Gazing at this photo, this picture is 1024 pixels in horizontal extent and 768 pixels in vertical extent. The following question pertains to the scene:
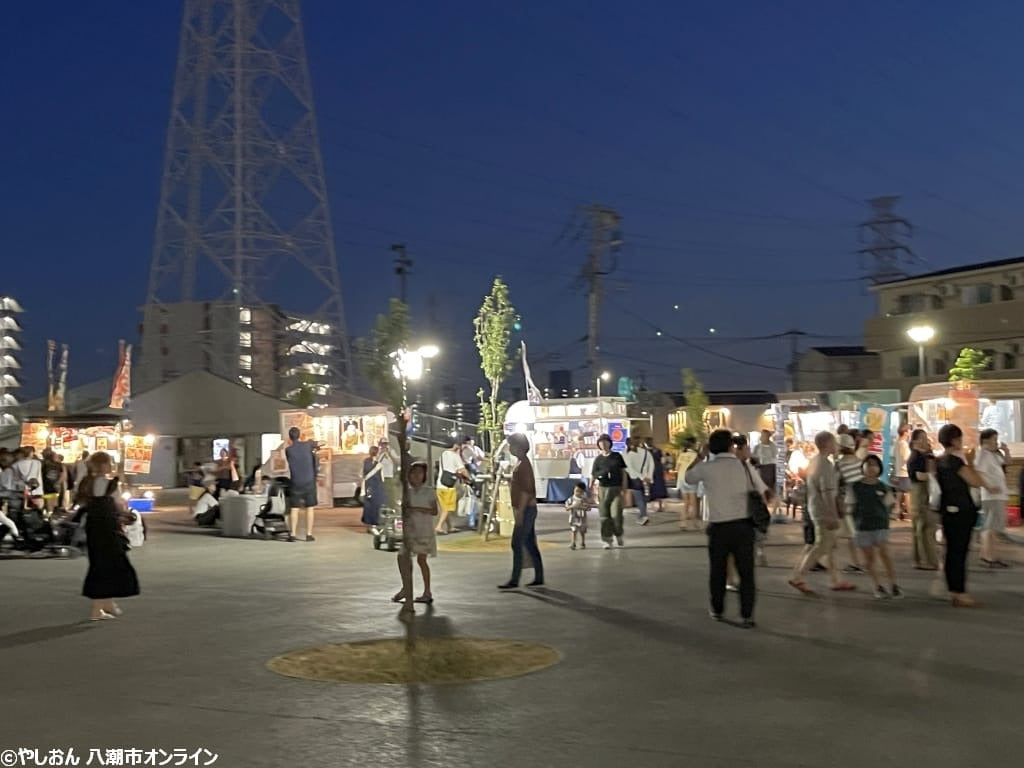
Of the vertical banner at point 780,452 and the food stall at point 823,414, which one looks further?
the vertical banner at point 780,452

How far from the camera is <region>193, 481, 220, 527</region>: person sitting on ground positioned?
77.1 feet

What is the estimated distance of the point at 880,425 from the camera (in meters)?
23.2

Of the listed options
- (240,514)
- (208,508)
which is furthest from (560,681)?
(208,508)

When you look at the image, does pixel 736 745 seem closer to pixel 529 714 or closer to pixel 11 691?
pixel 529 714

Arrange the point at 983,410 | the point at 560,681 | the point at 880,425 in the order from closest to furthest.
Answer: the point at 560,681
the point at 983,410
the point at 880,425

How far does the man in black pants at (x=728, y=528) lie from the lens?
10.0 m

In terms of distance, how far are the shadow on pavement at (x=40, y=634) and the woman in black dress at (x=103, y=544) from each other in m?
0.35

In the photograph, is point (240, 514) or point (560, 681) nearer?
point (560, 681)

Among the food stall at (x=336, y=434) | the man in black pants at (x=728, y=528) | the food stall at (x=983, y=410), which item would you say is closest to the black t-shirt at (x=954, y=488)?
the man in black pants at (x=728, y=528)

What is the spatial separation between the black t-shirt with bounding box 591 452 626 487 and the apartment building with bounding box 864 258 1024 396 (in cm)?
2901

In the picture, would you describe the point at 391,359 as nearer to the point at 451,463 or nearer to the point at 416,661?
the point at 416,661

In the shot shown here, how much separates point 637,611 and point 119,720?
5508 mm

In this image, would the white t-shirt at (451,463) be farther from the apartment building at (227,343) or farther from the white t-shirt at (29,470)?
the apartment building at (227,343)

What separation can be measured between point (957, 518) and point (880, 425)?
12622mm
